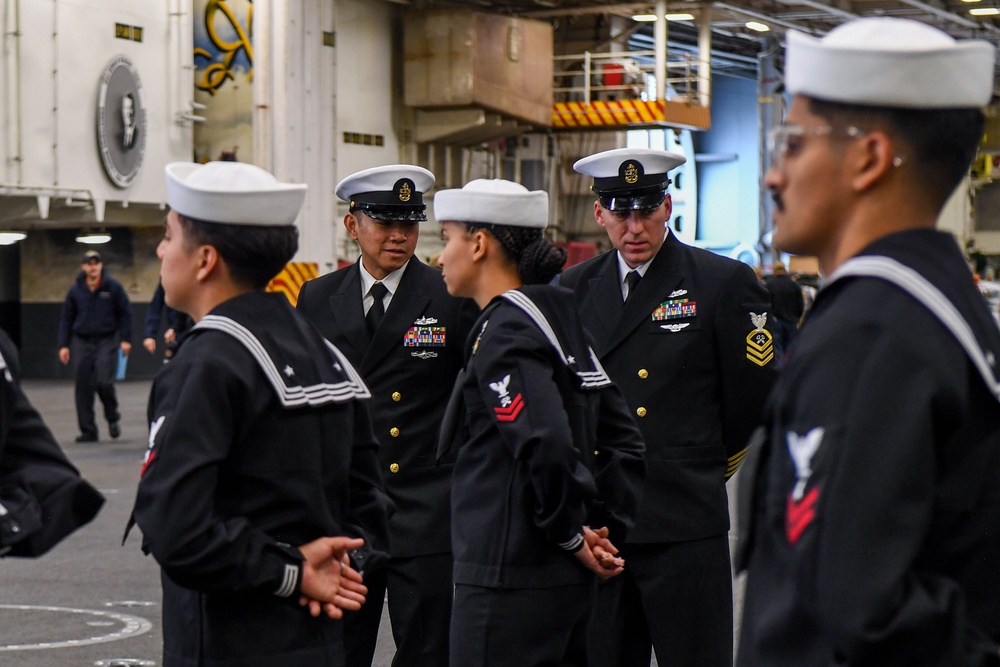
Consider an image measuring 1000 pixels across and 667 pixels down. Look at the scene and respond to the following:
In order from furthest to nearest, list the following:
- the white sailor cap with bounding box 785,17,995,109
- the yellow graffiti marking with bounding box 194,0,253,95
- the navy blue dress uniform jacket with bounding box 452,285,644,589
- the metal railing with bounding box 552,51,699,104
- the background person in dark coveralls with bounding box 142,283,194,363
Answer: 1. the metal railing with bounding box 552,51,699,104
2. the yellow graffiti marking with bounding box 194,0,253,95
3. the background person in dark coveralls with bounding box 142,283,194,363
4. the navy blue dress uniform jacket with bounding box 452,285,644,589
5. the white sailor cap with bounding box 785,17,995,109

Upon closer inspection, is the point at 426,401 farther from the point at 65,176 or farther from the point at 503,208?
the point at 65,176

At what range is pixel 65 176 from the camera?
60.1 ft

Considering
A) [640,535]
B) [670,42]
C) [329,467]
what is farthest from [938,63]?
[670,42]

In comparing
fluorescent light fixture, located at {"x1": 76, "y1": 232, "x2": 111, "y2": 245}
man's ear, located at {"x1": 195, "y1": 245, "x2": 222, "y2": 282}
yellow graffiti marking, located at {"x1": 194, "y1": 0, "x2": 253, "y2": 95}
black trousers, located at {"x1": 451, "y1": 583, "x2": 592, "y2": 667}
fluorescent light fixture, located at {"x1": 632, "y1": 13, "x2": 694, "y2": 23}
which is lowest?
black trousers, located at {"x1": 451, "y1": 583, "x2": 592, "y2": 667}

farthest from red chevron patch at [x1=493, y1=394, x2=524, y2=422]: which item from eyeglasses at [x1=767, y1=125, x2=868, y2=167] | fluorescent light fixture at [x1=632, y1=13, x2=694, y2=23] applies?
fluorescent light fixture at [x1=632, y1=13, x2=694, y2=23]

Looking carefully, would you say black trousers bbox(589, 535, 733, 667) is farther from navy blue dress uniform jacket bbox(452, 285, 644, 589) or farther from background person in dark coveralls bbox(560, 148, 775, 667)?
navy blue dress uniform jacket bbox(452, 285, 644, 589)

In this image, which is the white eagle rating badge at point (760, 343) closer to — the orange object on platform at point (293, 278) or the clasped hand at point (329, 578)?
the clasped hand at point (329, 578)

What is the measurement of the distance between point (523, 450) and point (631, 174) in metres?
1.59

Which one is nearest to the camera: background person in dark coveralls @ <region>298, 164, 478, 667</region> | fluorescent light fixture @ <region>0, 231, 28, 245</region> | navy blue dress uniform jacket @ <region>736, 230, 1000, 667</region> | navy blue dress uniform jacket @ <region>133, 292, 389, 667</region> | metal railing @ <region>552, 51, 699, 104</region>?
navy blue dress uniform jacket @ <region>736, 230, 1000, 667</region>

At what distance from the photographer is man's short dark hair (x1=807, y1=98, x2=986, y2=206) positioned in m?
2.08

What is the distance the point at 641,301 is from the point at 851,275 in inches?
117

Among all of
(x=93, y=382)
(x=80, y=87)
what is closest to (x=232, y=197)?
(x=93, y=382)

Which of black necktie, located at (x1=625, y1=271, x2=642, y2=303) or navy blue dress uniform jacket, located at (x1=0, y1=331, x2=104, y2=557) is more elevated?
black necktie, located at (x1=625, y1=271, x2=642, y2=303)

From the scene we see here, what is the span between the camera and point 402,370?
17.1 feet
